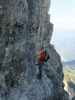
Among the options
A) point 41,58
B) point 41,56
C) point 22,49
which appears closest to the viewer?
point 22,49

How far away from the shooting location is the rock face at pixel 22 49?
52000 millimetres

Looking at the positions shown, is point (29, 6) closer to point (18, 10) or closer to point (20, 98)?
point (18, 10)

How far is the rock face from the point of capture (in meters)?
52.0

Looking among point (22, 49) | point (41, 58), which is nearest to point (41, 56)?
point (41, 58)

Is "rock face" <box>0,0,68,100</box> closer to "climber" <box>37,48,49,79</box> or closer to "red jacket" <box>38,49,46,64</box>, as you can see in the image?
"climber" <box>37,48,49,79</box>

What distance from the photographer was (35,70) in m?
60.6

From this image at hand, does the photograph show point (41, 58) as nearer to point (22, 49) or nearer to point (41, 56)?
point (41, 56)

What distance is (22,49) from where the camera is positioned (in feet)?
181

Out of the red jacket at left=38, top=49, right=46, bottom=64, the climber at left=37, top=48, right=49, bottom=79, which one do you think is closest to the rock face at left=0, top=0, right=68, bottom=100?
the climber at left=37, top=48, right=49, bottom=79

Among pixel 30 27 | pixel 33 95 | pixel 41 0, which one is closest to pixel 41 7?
pixel 41 0

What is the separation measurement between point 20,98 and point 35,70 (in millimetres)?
6959

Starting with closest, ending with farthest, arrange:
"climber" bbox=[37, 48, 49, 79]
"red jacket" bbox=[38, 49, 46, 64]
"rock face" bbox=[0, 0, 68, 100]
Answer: "rock face" bbox=[0, 0, 68, 100], "climber" bbox=[37, 48, 49, 79], "red jacket" bbox=[38, 49, 46, 64]

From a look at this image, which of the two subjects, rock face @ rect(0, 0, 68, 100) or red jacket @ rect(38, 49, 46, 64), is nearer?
rock face @ rect(0, 0, 68, 100)

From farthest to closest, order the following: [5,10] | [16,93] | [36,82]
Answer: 1. [36,82]
2. [16,93]
3. [5,10]
